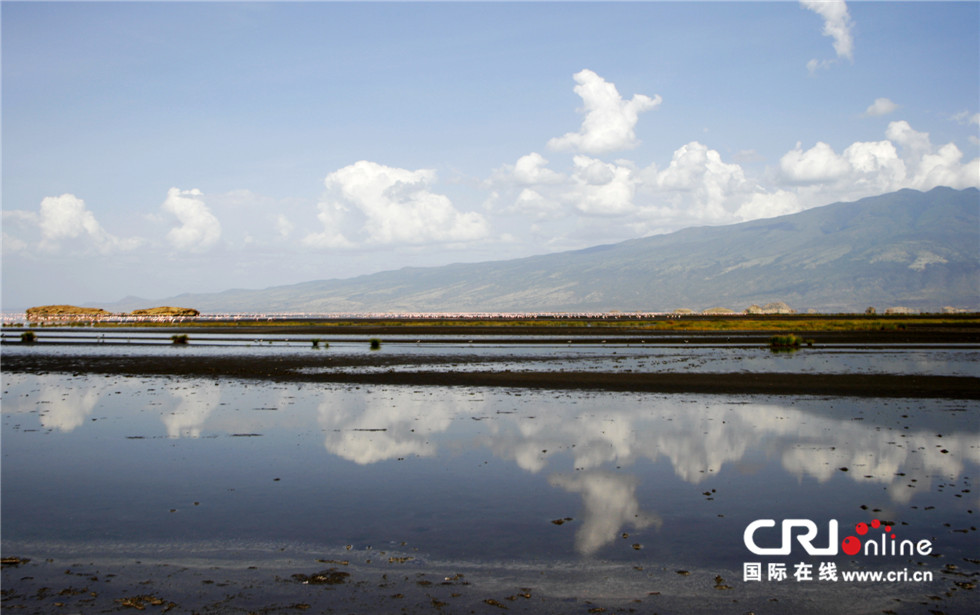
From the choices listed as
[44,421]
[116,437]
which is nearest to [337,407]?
[116,437]

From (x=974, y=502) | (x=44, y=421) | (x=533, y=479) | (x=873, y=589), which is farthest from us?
(x=44, y=421)

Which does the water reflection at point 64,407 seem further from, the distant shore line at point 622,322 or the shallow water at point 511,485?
the distant shore line at point 622,322

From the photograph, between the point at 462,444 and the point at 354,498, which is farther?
the point at 462,444

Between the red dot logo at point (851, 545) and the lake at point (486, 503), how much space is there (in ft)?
0.87

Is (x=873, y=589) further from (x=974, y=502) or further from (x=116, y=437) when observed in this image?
(x=116, y=437)

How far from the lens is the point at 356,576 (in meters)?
8.73

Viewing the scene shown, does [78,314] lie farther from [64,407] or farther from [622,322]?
[64,407]

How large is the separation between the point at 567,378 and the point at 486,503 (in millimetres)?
19443

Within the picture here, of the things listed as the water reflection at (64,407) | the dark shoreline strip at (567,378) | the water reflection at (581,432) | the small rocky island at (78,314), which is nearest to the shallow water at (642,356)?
the dark shoreline strip at (567,378)

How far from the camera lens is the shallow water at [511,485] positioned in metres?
9.47

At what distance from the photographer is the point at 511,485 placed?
1303 cm

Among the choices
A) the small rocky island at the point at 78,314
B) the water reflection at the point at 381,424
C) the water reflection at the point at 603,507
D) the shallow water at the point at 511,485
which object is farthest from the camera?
the small rocky island at the point at 78,314

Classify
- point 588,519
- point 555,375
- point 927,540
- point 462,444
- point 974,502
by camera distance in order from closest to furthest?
point 927,540 < point 588,519 < point 974,502 < point 462,444 < point 555,375

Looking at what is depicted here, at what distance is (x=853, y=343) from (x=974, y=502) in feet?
160
